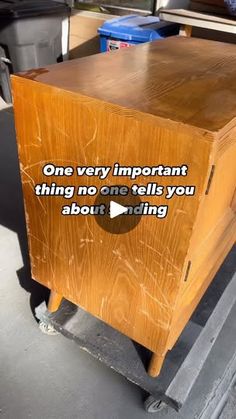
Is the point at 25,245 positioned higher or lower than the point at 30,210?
lower

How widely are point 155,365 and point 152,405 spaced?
0.49 ft

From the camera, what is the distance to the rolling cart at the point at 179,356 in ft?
3.16

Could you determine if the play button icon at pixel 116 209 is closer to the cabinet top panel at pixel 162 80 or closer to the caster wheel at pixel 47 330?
the cabinet top panel at pixel 162 80

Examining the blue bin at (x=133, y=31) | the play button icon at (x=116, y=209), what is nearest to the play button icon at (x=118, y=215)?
the play button icon at (x=116, y=209)

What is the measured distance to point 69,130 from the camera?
0.74 m

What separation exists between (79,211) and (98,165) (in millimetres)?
143

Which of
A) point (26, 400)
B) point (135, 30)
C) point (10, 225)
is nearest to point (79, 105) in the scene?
point (26, 400)

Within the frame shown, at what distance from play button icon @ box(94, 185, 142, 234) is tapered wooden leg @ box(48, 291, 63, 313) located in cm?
38

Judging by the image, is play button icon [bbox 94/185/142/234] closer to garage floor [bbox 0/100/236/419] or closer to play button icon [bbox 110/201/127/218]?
play button icon [bbox 110/201/127/218]

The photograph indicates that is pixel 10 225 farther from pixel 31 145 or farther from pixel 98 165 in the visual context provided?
pixel 98 165

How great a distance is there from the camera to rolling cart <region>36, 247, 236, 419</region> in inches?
38.0

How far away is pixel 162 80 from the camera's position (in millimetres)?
819

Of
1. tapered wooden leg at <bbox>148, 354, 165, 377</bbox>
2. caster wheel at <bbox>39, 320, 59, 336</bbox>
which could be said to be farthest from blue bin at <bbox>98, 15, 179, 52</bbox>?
tapered wooden leg at <bbox>148, 354, 165, 377</bbox>

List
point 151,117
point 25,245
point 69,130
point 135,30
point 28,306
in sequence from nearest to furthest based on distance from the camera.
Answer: point 151,117 < point 69,130 < point 28,306 < point 25,245 < point 135,30
